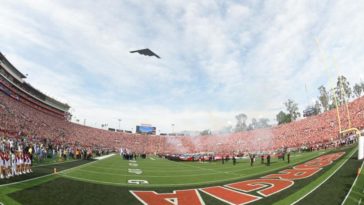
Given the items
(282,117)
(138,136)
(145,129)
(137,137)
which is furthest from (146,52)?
(282,117)

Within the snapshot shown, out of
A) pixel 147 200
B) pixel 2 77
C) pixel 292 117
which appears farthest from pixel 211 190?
pixel 292 117

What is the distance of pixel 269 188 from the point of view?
18266mm

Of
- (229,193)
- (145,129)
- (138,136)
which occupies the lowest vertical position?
(229,193)

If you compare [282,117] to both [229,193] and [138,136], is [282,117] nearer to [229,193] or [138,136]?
[138,136]

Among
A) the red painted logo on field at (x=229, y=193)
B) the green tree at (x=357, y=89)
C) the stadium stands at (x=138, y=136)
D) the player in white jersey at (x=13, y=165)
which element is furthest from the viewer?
the green tree at (x=357, y=89)

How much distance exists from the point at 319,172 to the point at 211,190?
1037 cm

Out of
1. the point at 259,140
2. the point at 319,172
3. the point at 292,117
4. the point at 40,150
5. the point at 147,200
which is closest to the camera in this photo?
the point at 147,200

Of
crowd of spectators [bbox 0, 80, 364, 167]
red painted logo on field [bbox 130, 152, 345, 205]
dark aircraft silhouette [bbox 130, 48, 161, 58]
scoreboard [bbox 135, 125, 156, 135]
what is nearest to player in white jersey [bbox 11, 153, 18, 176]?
crowd of spectators [bbox 0, 80, 364, 167]

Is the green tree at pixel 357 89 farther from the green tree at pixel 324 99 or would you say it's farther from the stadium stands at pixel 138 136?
the stadium stands at pixel 138 136

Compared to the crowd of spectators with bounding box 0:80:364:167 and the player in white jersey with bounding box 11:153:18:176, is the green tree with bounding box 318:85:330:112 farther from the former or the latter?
the player in white jersey with bounding box 11:153:18:176

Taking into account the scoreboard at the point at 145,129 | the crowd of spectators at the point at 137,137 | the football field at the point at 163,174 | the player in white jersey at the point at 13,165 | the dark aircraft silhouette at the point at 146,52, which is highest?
the scoreboard at the point at 145,129

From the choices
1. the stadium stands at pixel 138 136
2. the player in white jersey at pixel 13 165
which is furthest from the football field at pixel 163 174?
the stadium stands at pixel 138 136

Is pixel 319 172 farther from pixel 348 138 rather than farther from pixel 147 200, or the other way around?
pixel 348 138

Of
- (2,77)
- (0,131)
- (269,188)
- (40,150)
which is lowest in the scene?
(269,188)
